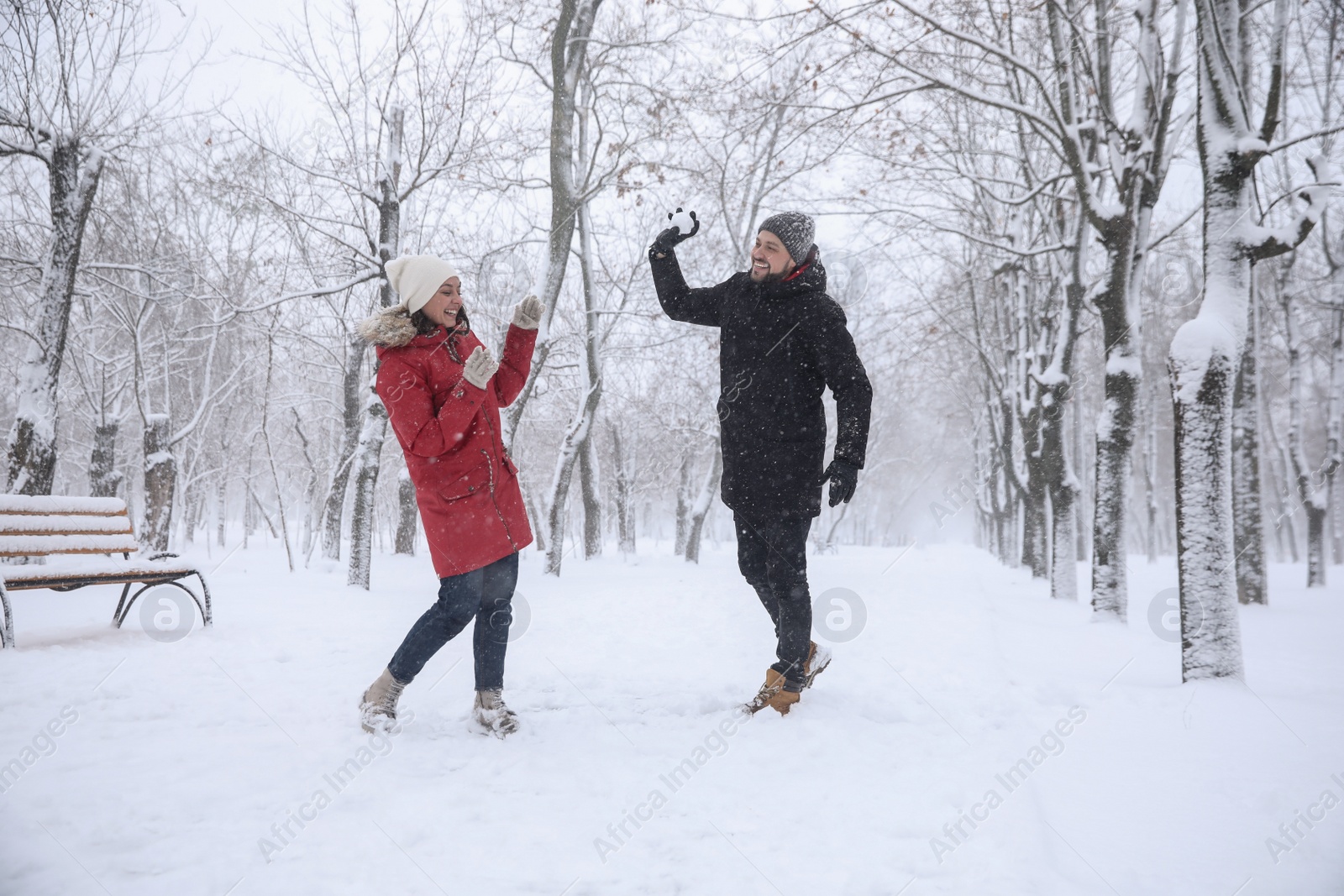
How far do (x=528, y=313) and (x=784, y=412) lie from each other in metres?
1.24

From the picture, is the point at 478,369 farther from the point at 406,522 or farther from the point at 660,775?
the point at 406,522

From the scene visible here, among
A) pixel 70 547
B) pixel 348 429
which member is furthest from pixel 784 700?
pixel 348 429

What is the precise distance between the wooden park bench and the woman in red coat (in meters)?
2.77

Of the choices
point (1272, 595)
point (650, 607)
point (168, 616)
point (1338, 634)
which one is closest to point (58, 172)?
point (168, 616)

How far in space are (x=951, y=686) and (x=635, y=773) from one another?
6.80 ft

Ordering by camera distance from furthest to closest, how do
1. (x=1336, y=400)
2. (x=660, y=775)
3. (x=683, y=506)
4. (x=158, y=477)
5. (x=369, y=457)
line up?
(x=683, y=506) < (x=158, y=477) < (x=1336, y=400) < (x=369, y=457) < (x=660, y=775)

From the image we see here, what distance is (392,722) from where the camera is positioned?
113 inches

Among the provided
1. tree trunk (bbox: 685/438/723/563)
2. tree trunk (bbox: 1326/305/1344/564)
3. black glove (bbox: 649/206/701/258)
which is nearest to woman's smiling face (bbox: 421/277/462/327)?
black glove (bbox: 649/206/701/258)

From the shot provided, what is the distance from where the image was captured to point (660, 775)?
2465mm

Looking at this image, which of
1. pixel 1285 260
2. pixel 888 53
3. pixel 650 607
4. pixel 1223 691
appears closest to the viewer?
pixel 1223 691

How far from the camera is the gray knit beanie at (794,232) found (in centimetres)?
319

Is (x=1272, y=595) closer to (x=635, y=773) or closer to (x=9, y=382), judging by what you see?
(x=635, y=773)

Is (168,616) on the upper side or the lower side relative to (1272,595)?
upper

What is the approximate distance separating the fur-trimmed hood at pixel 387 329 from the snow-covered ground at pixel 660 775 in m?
1.63
